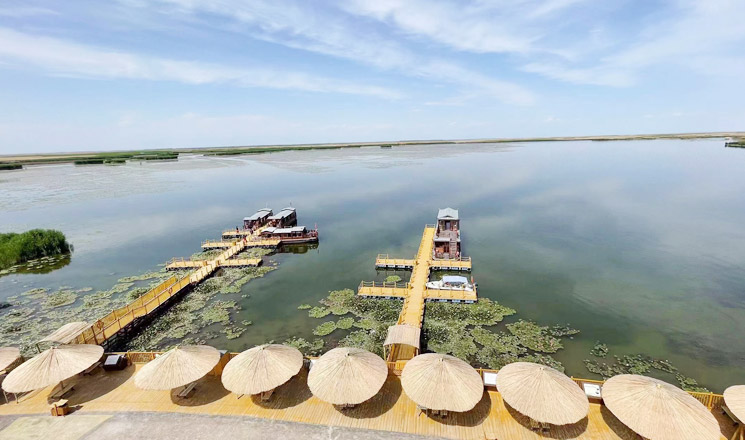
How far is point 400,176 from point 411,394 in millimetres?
116723

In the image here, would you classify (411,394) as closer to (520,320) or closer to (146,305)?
(520,320)

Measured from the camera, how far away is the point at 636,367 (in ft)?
82.5

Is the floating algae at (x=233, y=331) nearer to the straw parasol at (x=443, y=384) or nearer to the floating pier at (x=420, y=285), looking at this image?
the floating pier at (x=420, y=285)

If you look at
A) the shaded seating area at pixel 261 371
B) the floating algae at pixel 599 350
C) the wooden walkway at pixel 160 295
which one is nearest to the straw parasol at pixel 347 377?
the shaded seating area at pixel 261 371

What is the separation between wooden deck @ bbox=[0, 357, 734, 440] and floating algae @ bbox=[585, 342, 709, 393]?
330 inches

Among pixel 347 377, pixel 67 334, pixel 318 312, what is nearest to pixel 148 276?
pixel 67 334

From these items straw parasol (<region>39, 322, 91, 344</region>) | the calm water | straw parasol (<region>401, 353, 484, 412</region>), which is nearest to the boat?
the calm water

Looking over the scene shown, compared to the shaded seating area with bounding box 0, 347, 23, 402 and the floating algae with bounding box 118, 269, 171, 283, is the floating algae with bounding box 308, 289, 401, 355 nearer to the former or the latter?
the shaded seating area with bounding box 0, 347, 23, 402

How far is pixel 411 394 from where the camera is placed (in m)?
16.3

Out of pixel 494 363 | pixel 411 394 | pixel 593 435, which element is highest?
pixel 411 394

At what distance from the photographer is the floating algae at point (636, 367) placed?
24009mm

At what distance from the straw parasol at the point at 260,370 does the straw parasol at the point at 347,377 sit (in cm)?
135

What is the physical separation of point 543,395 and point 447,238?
1201 inches

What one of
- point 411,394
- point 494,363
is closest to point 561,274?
point 494,363
